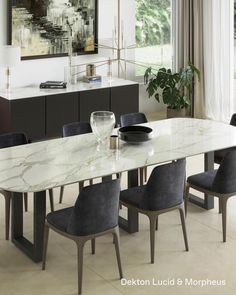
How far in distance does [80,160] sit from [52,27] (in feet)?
12.6

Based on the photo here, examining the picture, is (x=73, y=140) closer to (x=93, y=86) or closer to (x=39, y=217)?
(x=39, y=217)

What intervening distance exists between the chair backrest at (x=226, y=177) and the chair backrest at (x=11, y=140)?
1660 mm

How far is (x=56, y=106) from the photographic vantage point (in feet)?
25.1

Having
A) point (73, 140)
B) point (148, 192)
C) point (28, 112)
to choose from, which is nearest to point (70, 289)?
point (148, 192)


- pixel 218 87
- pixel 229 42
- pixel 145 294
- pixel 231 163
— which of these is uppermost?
pixel 229 42

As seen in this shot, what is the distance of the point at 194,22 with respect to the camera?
8.75 metres

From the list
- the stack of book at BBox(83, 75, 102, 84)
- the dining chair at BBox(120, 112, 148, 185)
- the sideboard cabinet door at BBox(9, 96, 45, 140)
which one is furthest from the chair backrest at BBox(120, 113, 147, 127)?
the stack of book at BBox(83, 75, 102, 84)

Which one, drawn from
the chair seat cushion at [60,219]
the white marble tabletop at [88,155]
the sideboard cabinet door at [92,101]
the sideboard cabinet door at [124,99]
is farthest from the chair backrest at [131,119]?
the sideboard cabinet door at [124,99]

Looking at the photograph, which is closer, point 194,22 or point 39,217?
point 39,217

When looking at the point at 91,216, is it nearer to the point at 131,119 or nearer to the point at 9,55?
the point at 131,119

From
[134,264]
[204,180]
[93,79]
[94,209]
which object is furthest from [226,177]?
[93,79]

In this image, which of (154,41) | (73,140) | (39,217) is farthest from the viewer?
(154,41)

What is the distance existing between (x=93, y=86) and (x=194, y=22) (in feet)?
6.13

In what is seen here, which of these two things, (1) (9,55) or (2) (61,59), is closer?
(1) (9,55)
